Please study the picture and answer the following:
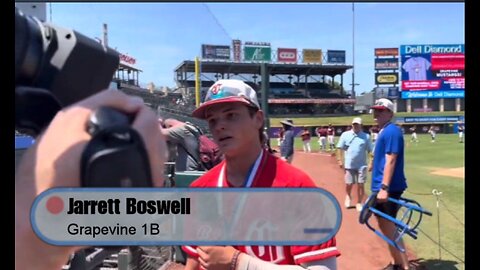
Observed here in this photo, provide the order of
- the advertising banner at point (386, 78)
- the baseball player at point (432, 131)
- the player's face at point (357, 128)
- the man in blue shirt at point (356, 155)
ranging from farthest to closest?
the baseball player at point (432, 131) < the man in blue shirt at point (356, 155) < the player's face at point (357, 128) < the advertising banner at point (386, 78)

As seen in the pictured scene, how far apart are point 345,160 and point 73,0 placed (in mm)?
2614

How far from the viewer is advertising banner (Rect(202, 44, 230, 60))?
94 cm

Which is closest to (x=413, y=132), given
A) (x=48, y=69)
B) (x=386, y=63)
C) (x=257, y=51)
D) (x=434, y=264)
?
(x=434, y=264)

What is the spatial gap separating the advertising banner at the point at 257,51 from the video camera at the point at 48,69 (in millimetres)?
504

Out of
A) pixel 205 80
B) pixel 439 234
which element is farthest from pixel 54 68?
pixel 439 234

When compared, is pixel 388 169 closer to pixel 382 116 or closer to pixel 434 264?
pixel 382 116

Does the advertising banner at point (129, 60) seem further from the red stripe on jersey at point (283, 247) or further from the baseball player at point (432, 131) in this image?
the baseball player at point (432, 131)

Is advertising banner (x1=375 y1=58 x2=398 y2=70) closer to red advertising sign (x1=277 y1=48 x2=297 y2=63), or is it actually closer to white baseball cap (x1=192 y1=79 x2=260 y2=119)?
red advertising sign (x1=277 y1=48 x2=297 y2=63)

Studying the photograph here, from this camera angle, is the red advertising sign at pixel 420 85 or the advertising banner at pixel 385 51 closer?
the advertising banner at pixel 385 51

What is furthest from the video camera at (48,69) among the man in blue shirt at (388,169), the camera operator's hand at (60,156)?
the man in blue shirt at (388,169)

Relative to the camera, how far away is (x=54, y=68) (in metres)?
0.46

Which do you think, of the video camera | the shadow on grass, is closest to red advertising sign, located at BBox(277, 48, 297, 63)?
the video camera

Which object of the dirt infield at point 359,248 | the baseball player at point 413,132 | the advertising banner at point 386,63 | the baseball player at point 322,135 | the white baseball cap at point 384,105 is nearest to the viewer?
the advertising banner at point 386,63

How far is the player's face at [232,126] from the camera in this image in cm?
79
